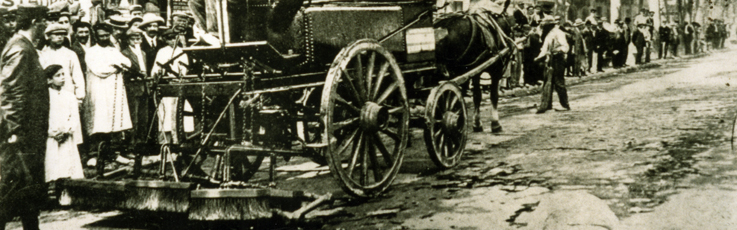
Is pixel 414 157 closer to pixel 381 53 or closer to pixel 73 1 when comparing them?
pixel 381 53

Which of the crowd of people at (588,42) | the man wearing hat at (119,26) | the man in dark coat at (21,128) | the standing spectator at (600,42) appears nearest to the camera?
the man in dark coat at (21,128)

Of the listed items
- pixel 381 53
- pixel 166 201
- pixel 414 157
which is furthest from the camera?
pixel 414 157

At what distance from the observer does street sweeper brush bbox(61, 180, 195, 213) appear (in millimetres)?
4980

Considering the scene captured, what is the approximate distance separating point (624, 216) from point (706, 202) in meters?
0.85

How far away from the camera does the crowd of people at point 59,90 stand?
5320 mm

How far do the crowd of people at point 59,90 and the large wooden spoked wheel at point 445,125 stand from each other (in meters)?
2.57

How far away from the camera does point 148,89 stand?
6047 millimetres

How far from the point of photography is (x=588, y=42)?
78.7ft

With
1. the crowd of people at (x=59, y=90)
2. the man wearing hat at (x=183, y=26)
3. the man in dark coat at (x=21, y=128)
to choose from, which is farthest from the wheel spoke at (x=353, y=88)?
the man wearing hat at (x=183, y=26)

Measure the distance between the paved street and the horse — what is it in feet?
3.23

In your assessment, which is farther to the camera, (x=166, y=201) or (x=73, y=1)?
(x=73, y=1)

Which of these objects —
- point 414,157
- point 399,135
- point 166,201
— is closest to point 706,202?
point 399,135

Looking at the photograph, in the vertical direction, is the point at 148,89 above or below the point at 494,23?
below

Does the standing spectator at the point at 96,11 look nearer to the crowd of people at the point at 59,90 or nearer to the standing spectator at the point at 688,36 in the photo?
the crowd of people at the point at 59,90
